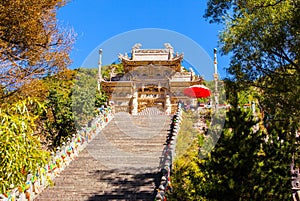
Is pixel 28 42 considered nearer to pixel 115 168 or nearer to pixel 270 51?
pixel 115 168

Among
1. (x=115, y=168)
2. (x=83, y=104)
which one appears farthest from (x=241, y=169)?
(x=83, y=104)

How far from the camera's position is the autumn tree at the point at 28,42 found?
10875 mm

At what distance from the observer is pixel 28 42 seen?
38.8ft

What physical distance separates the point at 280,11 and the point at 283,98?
69.4 inches

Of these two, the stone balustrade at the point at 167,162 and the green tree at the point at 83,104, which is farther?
the green tree at the point at 83,104

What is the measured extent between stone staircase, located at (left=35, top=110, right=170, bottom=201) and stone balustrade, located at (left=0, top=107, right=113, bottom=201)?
185 mm

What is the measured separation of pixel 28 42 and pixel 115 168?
4.84 m

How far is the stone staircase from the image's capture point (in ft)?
30.3

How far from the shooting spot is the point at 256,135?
291 inches

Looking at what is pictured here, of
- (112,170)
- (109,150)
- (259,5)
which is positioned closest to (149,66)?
(109,150)

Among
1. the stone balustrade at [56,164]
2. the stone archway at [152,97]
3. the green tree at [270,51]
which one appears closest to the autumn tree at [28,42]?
the stone balustrade at [56,164]

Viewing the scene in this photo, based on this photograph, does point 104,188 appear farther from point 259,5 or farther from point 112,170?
point 259,5

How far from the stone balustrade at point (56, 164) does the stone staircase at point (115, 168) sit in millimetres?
185

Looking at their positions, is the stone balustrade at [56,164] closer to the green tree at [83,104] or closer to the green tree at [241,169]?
the green tree at [83,104]
